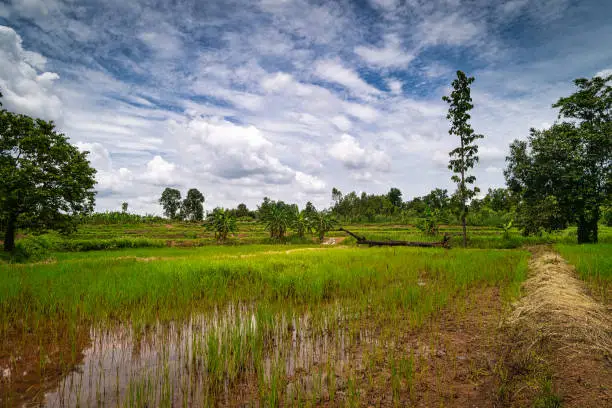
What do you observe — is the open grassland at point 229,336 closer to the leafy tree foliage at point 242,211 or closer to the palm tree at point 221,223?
the palm tree at point 221,223

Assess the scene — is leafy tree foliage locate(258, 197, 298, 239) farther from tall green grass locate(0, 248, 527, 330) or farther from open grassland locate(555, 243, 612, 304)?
open grassland locate(555, 243, 612, 304)

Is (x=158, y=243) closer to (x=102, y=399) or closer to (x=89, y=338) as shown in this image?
(x=89, y=338)

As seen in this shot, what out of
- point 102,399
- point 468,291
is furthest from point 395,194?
point 102,399

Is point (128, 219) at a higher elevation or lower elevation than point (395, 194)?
lower

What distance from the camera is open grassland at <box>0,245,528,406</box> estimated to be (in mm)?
3332

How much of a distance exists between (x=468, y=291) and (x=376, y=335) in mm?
4173

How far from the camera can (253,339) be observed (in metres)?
4.55

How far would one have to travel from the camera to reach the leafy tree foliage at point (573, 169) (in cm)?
1922

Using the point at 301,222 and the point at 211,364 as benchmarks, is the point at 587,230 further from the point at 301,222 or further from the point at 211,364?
the point at 211,364

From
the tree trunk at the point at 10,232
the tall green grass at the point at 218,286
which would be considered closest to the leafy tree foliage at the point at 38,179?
the tree trunk at the point at 10,232

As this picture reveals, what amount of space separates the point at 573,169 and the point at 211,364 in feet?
86.1

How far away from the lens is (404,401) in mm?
2957

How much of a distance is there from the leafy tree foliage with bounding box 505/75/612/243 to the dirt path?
65.1 ft

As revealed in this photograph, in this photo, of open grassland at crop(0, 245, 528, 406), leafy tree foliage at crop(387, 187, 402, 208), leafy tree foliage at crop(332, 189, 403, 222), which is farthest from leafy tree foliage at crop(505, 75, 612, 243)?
leafy tree foliage at crop(387, 187, 402, 208)
